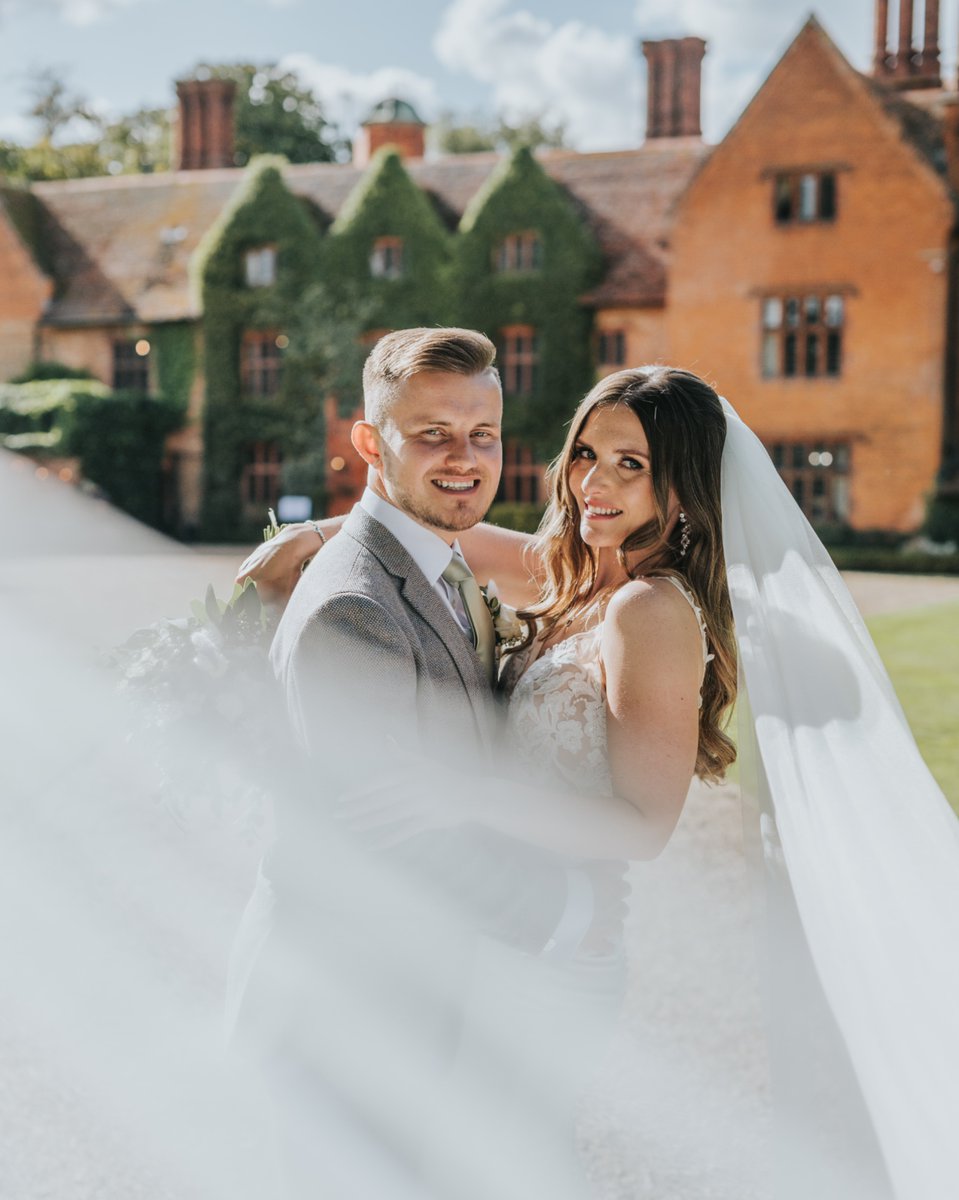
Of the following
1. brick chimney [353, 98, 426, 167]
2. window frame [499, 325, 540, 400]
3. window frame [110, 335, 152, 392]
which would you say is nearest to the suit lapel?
window frame [499, 325, 540, 400]

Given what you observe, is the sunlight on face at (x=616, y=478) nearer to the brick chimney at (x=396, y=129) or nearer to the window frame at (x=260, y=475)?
the window frame at (x=260, y=475)

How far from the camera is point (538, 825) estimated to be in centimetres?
229

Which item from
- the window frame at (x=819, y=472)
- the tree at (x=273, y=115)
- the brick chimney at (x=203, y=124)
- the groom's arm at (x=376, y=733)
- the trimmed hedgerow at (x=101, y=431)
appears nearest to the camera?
the groom's arm at (x=376, y=733)

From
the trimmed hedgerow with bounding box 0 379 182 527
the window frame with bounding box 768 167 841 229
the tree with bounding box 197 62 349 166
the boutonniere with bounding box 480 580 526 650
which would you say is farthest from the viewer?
the tree with bounding box 197 62 349 166

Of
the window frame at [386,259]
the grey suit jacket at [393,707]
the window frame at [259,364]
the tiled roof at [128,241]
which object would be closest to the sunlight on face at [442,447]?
the grey suit jacket at [393,707]

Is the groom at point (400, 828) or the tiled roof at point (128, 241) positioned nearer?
the groom at point (400, 828)

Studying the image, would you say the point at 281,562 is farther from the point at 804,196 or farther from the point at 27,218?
the point at 27,218

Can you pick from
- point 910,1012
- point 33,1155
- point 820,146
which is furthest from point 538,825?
point 820,146

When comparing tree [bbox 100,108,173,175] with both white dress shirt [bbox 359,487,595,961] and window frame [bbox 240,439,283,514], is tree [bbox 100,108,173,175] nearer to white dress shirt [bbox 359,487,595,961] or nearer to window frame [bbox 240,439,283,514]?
window frame [bbox 240,439,283,514]

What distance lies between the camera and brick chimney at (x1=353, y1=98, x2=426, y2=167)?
108 feet

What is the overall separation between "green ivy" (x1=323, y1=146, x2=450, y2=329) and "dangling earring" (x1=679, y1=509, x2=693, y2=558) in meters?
25.0

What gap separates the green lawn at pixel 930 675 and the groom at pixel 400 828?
497 centimetres

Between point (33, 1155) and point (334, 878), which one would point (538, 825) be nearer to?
point (334, 878)

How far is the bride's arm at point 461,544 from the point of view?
290 cm
